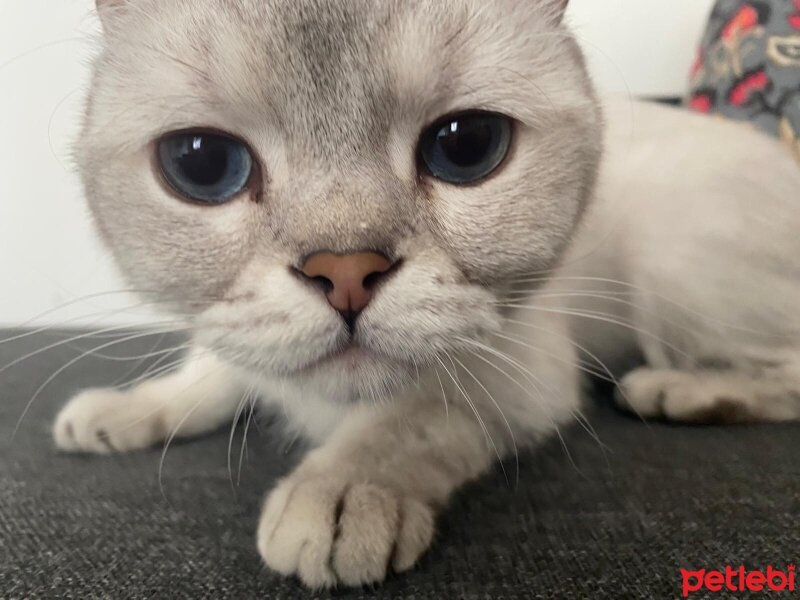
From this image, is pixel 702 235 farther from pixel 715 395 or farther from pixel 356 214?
pixel 356 214

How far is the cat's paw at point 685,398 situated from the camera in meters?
0.95

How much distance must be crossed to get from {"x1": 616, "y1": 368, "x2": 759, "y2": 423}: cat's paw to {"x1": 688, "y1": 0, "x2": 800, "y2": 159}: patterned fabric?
2.62 ft

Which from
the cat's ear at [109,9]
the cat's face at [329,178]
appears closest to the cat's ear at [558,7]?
the cat's face at [329,178]

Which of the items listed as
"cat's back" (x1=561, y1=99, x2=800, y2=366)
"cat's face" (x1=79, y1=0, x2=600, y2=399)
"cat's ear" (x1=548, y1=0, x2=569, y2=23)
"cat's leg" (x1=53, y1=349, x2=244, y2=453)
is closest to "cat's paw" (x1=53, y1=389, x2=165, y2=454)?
"cat's leg" (x1=53, y1=349, x2=244, y2=453)

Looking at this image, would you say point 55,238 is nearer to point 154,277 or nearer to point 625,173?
point 154,277

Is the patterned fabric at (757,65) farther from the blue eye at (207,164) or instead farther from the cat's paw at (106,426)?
the cat's paw at (106,426)

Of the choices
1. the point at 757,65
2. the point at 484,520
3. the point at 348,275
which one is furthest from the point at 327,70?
the point at 757,65

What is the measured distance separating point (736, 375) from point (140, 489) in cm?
89

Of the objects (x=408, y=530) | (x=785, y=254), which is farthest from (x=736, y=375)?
(x=408, y=530)

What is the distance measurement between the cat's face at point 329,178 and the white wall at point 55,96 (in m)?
1.03

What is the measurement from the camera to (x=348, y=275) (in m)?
0.57

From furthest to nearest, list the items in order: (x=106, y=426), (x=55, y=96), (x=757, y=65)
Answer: (x=55, y=96) → (x=757, y=65) → (x=106, y=426)

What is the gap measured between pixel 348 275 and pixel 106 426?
537 mm

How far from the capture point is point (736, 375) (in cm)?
103
